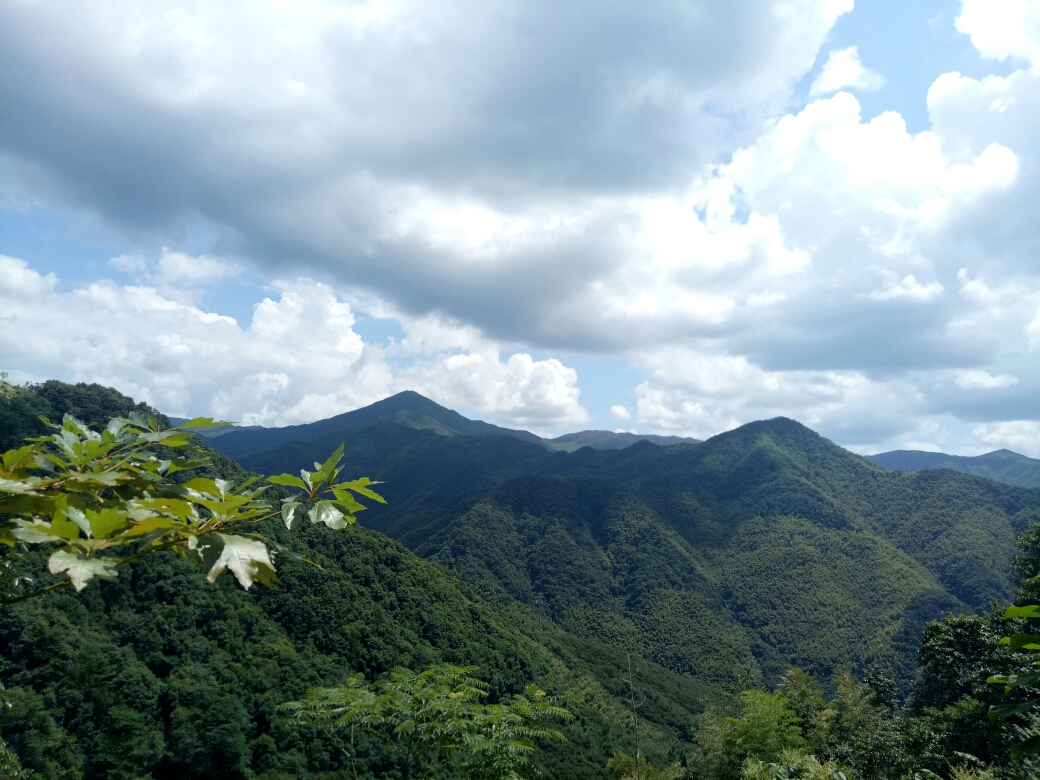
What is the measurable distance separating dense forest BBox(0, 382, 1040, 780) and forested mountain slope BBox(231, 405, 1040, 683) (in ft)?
2.41

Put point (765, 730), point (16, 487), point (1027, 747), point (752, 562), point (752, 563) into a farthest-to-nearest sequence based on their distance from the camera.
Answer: point (752, 562), point (752, 563), point (765, 730), point (1027, 747), point (16, 487)

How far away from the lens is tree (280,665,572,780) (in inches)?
212

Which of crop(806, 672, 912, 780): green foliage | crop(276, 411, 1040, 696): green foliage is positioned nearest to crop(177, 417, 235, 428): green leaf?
crop(806, 672, 912, 780): green foliage

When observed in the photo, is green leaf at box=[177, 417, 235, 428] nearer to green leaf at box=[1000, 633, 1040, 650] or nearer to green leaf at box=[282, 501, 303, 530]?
green leaf at box=[282, 501, 303, 530]

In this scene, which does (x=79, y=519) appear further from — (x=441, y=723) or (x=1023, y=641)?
(x=441, y=723)

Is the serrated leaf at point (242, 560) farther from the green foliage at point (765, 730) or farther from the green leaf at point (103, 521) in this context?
the green foliage at point (765, 730)

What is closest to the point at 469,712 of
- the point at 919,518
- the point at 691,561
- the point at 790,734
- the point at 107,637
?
the point at 790,734

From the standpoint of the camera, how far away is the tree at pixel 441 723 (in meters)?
5.38

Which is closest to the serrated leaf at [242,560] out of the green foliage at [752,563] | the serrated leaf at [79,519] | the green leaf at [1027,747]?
the serrated leaf at [79,519]

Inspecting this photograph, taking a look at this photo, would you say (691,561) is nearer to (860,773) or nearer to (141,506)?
(860,773)

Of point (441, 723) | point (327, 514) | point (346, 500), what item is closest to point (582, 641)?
point (441, 723)

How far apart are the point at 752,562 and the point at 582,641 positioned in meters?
82.1

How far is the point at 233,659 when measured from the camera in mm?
45250

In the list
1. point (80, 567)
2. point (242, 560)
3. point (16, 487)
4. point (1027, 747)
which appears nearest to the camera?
point (80, 567)
